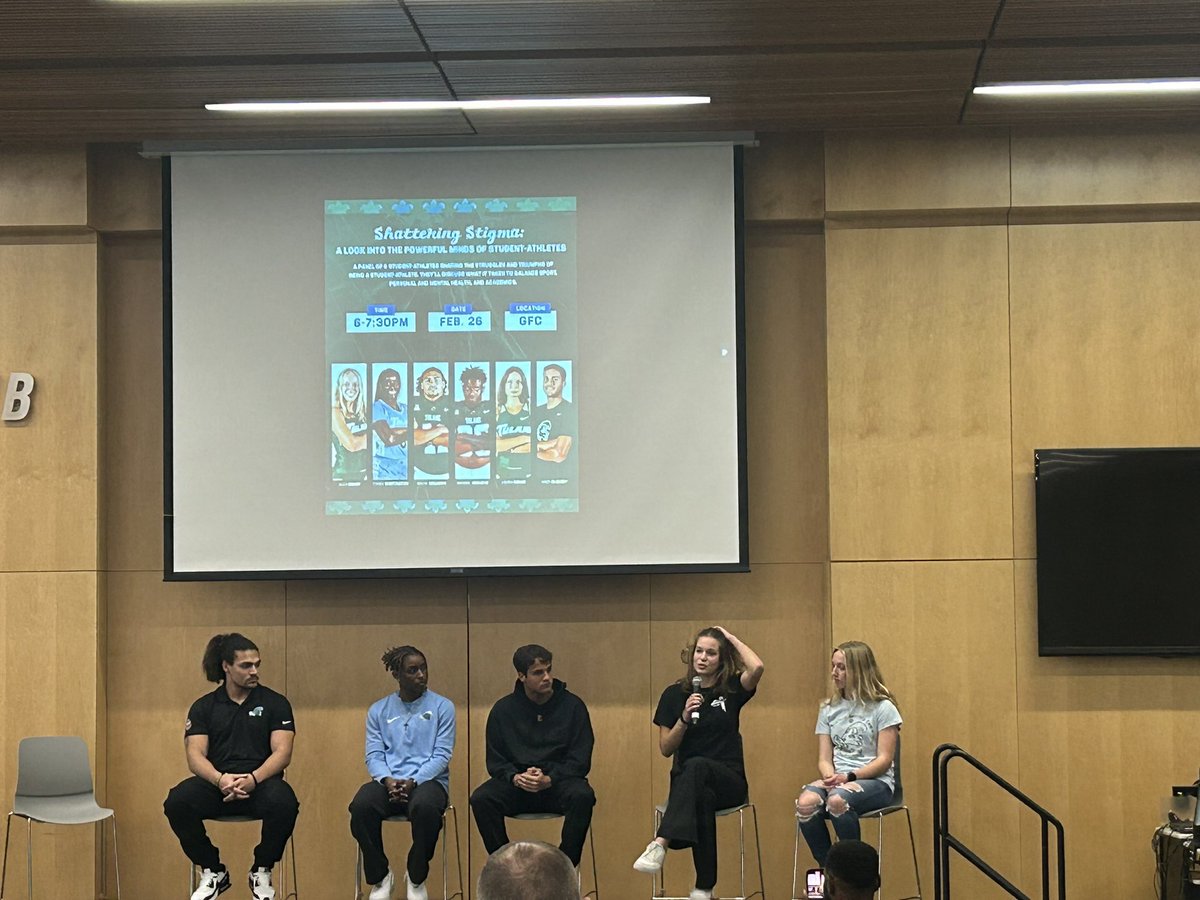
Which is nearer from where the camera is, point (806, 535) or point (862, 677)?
point (862, 677)

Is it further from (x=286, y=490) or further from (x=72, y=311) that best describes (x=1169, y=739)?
(x=72, y=311)

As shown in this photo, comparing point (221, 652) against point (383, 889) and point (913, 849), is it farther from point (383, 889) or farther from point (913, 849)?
point (913, 849)

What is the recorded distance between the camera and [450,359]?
22.0ft

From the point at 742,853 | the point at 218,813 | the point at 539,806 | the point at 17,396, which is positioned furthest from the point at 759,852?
the point at 17,396

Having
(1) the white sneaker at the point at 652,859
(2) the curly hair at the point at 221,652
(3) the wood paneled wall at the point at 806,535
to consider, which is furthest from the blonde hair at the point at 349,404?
(1) the white sneaker at the point at 652,859

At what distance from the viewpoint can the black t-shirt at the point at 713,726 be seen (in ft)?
20.2

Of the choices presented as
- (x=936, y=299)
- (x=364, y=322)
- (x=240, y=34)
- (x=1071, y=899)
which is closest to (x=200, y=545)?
(x=364, y=322)

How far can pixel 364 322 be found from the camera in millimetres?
6727

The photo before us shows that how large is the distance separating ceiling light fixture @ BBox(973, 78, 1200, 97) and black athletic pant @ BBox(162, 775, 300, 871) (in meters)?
4.04

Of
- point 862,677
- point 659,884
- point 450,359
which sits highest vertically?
point 450,359

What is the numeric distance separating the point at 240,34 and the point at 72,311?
223 cm

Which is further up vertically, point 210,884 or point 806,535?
point 806,535

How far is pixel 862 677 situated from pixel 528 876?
379 cm

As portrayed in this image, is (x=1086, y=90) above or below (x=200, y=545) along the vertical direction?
above
